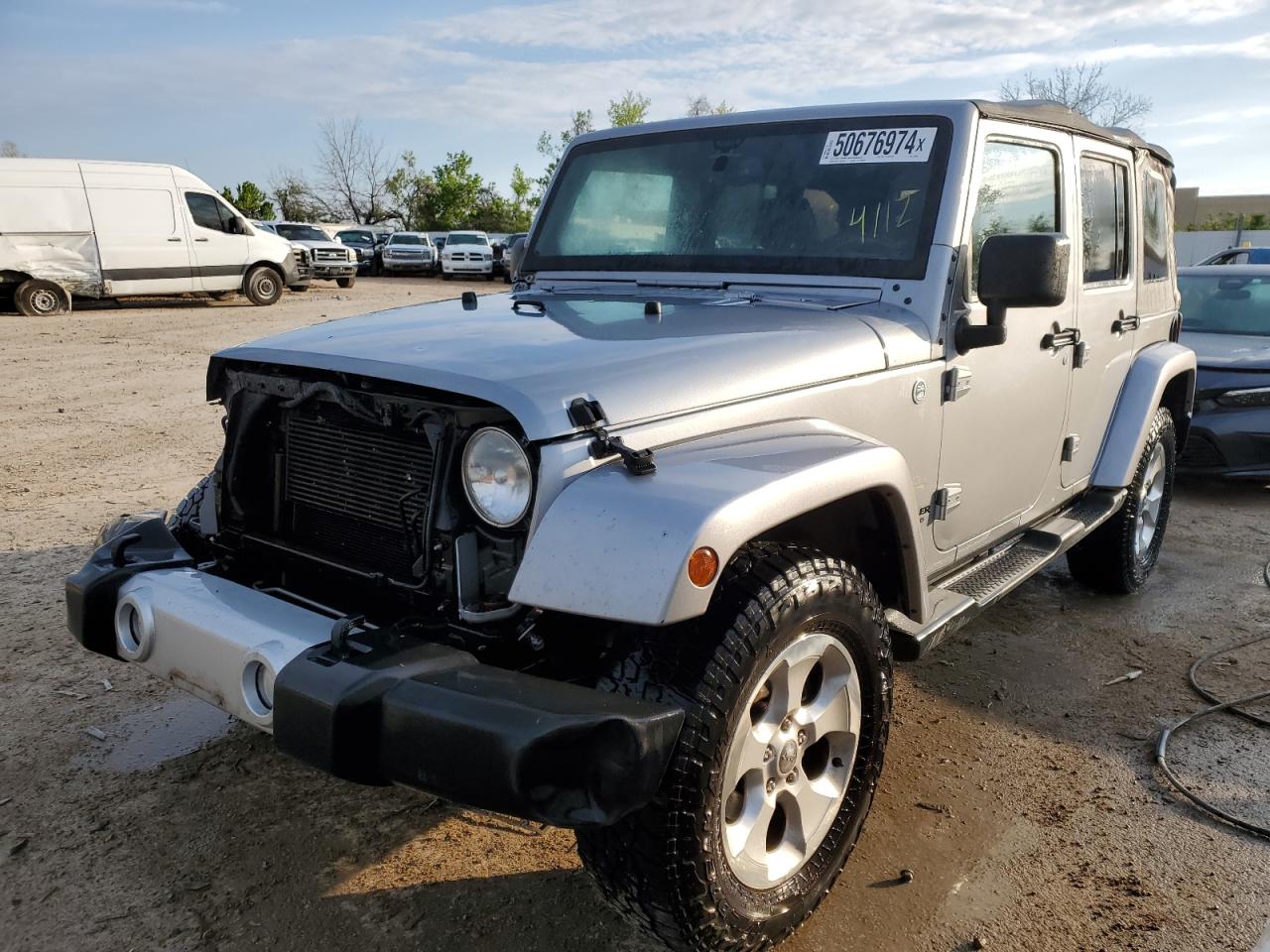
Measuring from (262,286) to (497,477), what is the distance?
718 inches

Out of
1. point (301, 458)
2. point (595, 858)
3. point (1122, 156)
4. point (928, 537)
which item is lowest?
point (595, 858)

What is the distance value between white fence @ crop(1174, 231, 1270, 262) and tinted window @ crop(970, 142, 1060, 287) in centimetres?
3015

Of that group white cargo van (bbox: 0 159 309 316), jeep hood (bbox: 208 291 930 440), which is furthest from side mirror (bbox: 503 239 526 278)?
white cargo van (bbox: 0 159 309 316)

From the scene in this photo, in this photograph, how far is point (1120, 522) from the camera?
455 cm

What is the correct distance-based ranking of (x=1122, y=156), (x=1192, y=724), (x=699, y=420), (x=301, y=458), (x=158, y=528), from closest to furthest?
1. (x=699, y=420)
2. (x=301, y=458)
3. (x=158, y=528)
4. (x=1192, y=724)
5. (x=1122, y=156)

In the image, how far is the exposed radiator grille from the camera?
2357 mm

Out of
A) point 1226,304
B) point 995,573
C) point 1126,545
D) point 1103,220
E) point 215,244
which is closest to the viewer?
point 995,573

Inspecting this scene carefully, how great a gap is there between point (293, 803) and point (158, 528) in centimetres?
88

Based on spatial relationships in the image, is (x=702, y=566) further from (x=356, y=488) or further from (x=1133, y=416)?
(x=1133, y=416)

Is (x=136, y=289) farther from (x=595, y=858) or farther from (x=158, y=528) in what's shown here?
(x=595, y=858)

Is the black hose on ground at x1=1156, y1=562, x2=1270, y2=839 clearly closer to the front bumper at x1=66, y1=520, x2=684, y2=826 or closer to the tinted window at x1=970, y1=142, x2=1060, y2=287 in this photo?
the tinted window at x1=970, y1=142, x2=1060, y2=287

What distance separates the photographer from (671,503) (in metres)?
1.96

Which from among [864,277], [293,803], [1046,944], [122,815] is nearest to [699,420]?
[864,277]

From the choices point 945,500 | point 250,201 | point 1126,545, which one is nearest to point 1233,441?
point 1126,545
